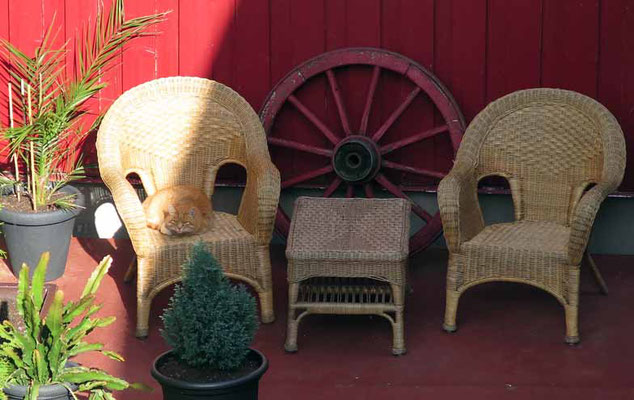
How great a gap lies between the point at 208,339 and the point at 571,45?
3.12 metres

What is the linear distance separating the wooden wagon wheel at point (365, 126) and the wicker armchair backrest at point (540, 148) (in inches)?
18.0

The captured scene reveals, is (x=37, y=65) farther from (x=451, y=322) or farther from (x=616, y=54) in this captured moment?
(x=616, y=54)

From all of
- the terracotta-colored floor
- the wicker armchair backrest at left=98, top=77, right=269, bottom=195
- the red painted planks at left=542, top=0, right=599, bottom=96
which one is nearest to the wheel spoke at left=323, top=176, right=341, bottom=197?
the terracotta-colored floor

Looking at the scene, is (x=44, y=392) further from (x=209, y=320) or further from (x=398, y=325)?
(x=398, y=325)

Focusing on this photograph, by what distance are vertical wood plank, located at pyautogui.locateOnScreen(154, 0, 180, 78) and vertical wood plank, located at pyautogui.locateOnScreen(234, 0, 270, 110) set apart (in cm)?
33

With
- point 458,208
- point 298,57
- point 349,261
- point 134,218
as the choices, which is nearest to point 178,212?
point 134,218

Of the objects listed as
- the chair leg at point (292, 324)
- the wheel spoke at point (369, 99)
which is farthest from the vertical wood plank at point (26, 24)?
the chair leg at point (292, 324)

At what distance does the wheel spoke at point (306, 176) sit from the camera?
6.17m

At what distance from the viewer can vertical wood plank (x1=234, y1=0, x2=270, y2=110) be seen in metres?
6.19

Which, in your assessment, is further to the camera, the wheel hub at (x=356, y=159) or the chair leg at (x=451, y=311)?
the wheel hub at (x=356, y=159)

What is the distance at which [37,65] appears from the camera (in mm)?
6000

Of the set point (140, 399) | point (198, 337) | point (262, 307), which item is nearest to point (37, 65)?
point (262, 307)

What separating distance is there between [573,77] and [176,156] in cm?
203

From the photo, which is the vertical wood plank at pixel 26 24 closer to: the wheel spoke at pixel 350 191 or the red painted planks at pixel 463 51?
the wheel spoke at pixel 350 191
